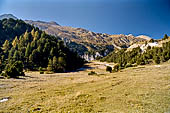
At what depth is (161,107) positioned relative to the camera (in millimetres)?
12703

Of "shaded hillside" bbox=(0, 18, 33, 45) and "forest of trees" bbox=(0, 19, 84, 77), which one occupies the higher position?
"shaded hillside" bbox=(0, 18, 33, 45)

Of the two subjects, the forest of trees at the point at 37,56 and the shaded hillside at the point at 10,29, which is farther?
the shaded hillside at the point at 10,29

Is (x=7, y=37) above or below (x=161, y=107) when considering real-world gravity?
above

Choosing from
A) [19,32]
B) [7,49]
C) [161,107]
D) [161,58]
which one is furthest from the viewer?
[19,32]

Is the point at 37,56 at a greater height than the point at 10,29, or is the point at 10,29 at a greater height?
the point at 10,29

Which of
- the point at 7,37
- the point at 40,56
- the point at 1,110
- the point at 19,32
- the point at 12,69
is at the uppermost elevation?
the point at 19,32

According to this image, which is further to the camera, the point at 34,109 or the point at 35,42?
the point at 35,42

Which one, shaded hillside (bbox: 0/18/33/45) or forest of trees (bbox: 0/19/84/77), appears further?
shaded hillside (bbox: 0/18/33/45)

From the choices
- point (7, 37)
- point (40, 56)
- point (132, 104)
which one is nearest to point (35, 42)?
point (40, 56)

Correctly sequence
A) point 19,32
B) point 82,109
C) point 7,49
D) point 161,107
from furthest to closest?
point 19,32 → point 7,49 → point 82,109 → point 161,107

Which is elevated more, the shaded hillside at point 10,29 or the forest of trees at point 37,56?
the shaded hillside at point 10,29

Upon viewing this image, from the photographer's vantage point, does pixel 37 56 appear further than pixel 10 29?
No

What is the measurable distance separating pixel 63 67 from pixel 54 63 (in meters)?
8.15

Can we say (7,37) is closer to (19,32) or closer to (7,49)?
(19,32)
